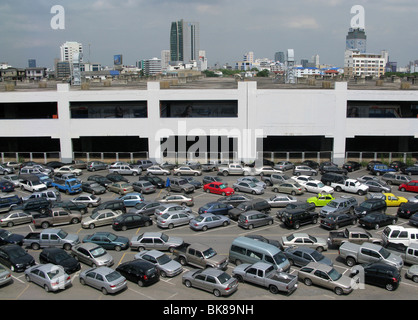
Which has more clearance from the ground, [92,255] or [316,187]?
[316,187]

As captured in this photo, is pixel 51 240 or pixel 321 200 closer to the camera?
pixel 51 240

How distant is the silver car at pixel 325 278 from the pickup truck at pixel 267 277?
95 centimetres

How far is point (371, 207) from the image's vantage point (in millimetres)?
28562

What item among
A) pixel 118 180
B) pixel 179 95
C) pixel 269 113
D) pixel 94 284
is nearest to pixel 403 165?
pixel 269 113

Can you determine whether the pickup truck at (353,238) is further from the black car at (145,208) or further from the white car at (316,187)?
the black car at (145,208)

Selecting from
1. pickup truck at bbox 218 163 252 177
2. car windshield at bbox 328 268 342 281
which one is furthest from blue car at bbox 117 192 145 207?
car windshield at bbox 328 268 342 281

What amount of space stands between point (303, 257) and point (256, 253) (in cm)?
241

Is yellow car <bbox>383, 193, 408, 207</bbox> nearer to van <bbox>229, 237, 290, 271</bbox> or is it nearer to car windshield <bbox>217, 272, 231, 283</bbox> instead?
van <bbox>229, 237, 290, 271</bbox>

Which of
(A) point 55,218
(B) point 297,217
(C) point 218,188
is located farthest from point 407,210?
(A) point 55,218

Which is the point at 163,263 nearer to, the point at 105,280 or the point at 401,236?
the point at 105,280

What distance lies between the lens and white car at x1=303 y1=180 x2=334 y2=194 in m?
34.8

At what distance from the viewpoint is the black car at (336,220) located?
26453 millimetres

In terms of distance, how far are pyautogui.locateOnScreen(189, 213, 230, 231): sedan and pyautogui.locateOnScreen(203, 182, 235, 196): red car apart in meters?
7.30

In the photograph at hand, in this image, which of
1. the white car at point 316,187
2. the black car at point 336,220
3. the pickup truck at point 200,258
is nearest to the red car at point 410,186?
the white car at point 316,187
